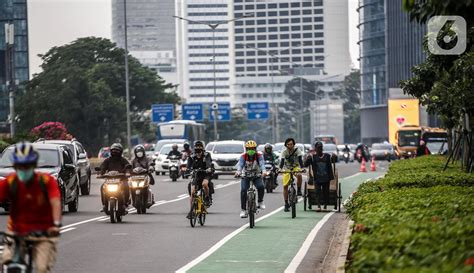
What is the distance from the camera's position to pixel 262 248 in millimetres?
20141

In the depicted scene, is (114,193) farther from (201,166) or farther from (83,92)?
(83,92)

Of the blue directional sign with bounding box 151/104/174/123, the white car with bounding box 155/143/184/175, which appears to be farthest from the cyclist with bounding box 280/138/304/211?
the blue directional sign with bounding box 151/104/174/123

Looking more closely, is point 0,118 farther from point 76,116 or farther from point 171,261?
point 171,261

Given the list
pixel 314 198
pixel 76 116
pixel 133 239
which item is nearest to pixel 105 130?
pixel 76 116

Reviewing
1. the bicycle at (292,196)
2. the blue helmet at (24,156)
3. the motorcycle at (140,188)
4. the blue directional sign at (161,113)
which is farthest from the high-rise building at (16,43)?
the blue helmet at (24,156)

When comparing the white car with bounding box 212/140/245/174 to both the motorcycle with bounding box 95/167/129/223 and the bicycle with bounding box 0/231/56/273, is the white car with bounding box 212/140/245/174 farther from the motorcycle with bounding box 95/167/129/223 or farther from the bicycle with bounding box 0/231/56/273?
the bicycle with bounding box 0/231/56/273

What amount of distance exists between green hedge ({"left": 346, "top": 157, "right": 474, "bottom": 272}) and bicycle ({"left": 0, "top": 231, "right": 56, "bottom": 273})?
2.55 metres

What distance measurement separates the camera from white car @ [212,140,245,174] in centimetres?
5728

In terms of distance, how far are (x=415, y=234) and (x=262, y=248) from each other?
8.16 meters

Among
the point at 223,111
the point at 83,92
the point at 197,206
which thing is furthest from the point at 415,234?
the point at 223,111

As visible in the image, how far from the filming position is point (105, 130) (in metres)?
98.4

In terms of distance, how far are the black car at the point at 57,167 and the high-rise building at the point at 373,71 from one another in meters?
125

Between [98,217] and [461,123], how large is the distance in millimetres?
18977

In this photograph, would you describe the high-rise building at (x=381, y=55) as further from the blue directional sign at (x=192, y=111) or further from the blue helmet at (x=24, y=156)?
the blue helmet at (x=24, y=156)
